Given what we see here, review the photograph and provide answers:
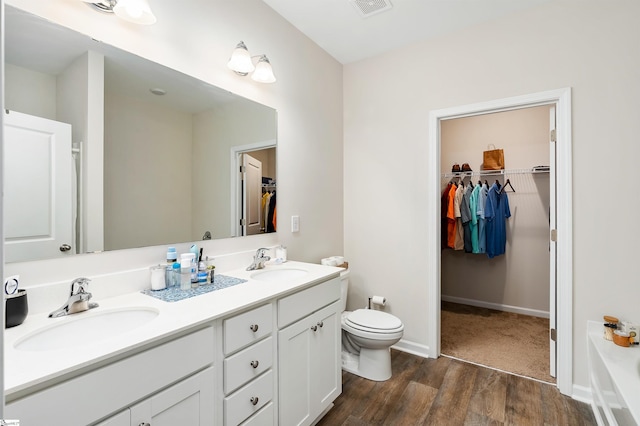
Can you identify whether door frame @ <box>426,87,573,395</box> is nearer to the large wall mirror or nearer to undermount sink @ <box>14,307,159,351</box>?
the large wall mirror

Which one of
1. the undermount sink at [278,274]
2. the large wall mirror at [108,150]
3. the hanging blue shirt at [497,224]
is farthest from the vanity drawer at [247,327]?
the hanging blue shirt at [497,224]

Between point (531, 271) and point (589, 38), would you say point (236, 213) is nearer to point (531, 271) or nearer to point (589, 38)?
point (589, 38)

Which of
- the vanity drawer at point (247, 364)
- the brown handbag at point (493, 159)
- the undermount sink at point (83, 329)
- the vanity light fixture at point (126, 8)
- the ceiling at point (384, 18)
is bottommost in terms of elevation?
the vanity drawer at point (247, 364)

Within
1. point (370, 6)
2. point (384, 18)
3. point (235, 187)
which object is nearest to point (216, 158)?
point (235, 187)

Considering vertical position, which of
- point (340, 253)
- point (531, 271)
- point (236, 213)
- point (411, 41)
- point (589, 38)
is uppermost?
point (411, 41)

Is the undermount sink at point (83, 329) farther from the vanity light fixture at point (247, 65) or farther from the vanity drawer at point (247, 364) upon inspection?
the vanity light fixture at point (247, 65)

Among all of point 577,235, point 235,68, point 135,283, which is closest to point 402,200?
point 577,235

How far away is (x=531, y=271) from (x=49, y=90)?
4.25 m

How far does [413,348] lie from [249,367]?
1.81 meters

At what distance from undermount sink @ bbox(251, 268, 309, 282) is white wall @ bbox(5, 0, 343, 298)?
21 cm

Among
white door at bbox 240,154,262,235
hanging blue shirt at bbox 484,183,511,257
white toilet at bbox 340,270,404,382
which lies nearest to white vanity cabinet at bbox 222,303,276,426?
white door at bbox 240,154,262,235

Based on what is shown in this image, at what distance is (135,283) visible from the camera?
1386mm

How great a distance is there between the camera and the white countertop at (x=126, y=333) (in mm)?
715

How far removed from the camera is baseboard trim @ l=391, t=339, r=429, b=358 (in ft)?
8.33
